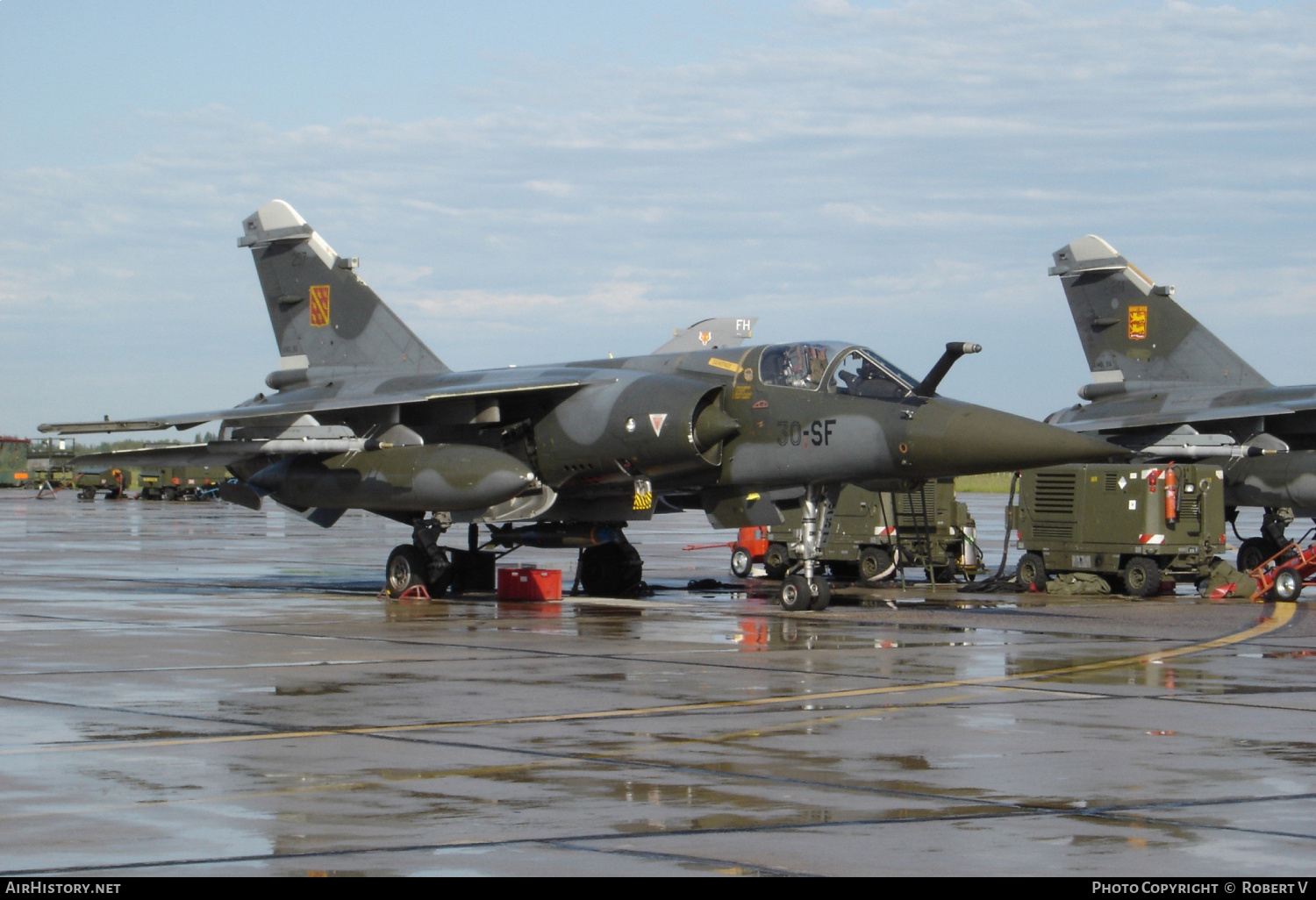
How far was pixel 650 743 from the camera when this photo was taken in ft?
25.8

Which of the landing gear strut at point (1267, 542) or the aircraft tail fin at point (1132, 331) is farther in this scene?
the aircraft tail fin at point (1132, 331)

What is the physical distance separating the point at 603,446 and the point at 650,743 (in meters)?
10.2

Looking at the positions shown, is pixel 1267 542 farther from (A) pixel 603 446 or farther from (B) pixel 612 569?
(A) pixel 603 446

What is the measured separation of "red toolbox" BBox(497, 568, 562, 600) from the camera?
61.3ft

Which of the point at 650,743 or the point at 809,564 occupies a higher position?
the point at 809,564

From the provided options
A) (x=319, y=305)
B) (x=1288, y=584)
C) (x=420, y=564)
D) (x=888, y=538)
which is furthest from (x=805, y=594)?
(x=319, y=305)

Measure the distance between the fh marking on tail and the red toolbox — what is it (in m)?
5.57

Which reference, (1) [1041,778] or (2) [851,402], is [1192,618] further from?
(1) [1041,778]

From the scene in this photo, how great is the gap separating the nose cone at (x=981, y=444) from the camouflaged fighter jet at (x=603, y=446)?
0.06 feet

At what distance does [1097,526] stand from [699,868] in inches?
663

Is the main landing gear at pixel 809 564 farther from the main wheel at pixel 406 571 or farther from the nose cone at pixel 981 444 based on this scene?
the main wheel at pixel 406 571

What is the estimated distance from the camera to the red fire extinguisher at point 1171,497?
20250 millimetres

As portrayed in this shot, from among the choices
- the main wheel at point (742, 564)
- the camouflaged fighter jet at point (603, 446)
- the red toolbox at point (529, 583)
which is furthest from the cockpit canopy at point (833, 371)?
the main wheel at point (742, 564)

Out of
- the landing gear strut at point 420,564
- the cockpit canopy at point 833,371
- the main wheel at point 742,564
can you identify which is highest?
the cockpit canopy at point 833,371
